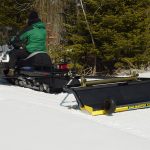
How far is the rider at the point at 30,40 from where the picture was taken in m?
10.4

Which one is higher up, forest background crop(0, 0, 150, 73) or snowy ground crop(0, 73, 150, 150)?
forest background crop(0, 0, 150, 73)

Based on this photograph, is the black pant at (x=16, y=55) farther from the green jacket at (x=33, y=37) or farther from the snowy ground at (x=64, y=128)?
the snowy ground at (x=64, y=128)

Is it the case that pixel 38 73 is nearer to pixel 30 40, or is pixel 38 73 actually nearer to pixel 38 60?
pixel 38 60

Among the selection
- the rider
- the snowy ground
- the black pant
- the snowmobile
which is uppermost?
the rider

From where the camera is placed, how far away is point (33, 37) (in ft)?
34.4

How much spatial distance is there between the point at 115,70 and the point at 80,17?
2019mm

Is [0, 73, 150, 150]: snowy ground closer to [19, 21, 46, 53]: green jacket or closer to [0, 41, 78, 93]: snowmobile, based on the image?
[0, 41, 78, 93]: snowmobile

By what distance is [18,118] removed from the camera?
6.88 metres

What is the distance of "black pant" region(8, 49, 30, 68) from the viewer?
10469 millimetres

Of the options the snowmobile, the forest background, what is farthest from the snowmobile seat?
the forest background

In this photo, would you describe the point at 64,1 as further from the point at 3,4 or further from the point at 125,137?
the point at 125,137

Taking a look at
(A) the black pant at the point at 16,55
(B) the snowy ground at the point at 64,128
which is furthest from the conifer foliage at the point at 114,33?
(B) the snowy ground at the point at 64,128

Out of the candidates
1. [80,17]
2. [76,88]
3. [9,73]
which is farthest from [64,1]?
[76,88]

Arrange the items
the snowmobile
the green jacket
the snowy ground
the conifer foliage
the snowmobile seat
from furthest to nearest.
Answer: the conifer foliage
the green jacket
the snowmobile seat
the snowmobile
the snowy ground
